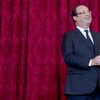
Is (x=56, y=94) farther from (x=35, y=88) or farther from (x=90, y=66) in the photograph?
(x=90, y=66)

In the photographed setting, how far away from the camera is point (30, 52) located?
321cm

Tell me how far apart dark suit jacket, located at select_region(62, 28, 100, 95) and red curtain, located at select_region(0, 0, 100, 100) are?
1.05 metres

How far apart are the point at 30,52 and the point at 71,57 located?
1184mm

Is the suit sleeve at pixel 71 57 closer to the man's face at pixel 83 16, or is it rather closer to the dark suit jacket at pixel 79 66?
the dark suit jacket at pixel 79 66

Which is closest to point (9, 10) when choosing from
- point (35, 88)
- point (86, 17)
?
point (35, 88)

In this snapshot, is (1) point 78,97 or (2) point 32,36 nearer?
(1) point 78,97

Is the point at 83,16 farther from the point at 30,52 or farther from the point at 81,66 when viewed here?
the point at 30,52

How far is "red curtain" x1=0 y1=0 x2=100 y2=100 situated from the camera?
3160 mm

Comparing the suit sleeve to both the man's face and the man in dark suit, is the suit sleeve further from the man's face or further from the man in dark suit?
the man's face

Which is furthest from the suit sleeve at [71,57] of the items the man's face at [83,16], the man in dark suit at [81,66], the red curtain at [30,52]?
the red curtain at [30,52]

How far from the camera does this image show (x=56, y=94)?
321 centimetres

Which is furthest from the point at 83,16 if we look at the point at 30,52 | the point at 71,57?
the point at 30,52

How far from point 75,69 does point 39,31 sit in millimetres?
1182

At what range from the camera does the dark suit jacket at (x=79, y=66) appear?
2076 millimetres
